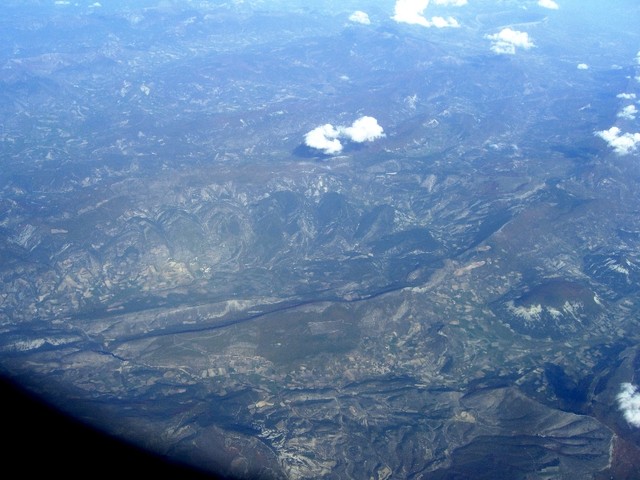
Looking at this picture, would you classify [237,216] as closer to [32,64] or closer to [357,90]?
[357,90]

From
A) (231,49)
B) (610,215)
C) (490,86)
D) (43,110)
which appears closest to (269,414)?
(610,215)

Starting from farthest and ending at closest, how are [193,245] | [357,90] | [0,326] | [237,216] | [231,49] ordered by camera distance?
[231,49] → [357,90] → [237,216] → [193,245] → [0,326]

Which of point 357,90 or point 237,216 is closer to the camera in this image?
point 237,216

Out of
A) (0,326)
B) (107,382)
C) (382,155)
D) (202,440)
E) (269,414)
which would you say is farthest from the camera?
(382,155)

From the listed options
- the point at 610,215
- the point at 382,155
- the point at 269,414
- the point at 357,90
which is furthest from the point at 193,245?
the point at 357,90

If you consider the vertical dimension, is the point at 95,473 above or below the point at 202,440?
above

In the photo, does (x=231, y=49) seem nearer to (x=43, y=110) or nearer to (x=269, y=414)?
(x=43, y=110)

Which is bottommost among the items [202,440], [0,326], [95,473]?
[0,326]
